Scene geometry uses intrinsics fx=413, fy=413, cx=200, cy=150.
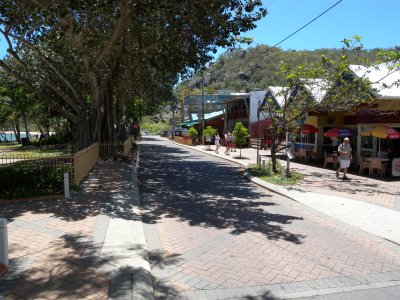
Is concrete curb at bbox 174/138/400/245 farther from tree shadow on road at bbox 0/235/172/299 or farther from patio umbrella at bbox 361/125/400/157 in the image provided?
patio umbrella at bbox 361/125/400/157

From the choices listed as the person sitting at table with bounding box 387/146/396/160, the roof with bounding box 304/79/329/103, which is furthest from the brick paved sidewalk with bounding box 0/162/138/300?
the person sitting at table with bounding box 387/146/396/160

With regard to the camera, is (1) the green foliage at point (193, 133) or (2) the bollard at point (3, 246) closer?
(2) the bollard at point (3, 246)

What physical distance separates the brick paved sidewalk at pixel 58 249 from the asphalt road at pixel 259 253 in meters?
0.86

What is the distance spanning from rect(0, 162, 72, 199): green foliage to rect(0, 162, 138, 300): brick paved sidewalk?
547mm

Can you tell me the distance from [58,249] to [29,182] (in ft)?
16.2

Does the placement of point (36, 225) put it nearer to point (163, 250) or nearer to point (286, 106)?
point (163, 250)

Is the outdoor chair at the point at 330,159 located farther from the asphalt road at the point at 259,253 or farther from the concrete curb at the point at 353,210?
the asphalt road at the point at 259,253

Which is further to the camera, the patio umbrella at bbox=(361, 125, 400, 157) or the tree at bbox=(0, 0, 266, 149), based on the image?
the patio umbrella at bbox=(361, 125, 400, 157)

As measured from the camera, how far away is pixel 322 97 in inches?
655

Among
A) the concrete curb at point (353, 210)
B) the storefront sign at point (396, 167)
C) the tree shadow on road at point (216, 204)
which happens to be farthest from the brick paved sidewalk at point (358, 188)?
the tree shadow on road at point (216, 204)

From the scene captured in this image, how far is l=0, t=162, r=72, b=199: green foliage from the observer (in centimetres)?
1020

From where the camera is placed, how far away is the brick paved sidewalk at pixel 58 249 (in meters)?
4.80

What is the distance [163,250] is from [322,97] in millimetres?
11979

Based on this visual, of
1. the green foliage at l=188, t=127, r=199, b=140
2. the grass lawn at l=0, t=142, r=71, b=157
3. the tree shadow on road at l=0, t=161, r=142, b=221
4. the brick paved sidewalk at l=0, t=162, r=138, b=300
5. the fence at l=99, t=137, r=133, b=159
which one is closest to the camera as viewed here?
the brick paved sidewalk at l=0, t=162, r=138, b=300
